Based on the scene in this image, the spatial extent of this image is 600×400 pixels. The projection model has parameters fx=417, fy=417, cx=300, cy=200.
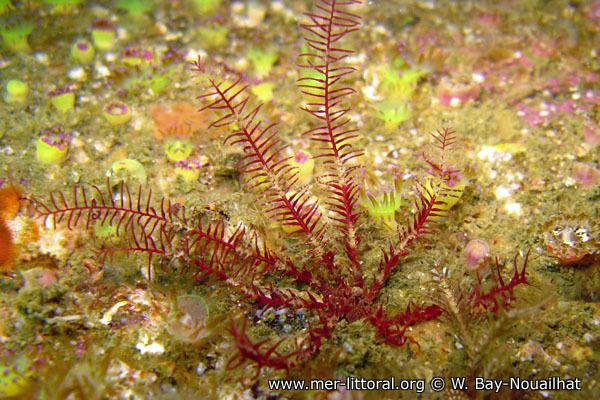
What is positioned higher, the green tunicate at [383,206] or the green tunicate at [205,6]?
the green tunicate at [205,6]

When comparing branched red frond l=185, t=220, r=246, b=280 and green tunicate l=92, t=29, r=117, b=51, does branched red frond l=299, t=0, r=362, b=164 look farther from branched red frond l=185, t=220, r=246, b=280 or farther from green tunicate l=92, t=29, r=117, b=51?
green tunicate l=92, t=29, r=117, b=51

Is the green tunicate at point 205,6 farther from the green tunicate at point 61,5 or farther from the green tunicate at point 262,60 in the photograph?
the green tunicate at point 61,5

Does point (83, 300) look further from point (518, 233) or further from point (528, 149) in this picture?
point (528, 149)

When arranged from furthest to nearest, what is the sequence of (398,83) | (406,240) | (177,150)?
(398,83)
(177,150)
(406,240)

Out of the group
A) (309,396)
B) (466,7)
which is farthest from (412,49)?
(309,396)

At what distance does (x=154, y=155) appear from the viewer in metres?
4.07

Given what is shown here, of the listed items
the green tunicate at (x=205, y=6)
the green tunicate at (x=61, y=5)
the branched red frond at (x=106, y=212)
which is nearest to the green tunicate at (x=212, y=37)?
the green tunicate at (x=205, y=6)

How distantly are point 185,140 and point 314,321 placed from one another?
2206mm

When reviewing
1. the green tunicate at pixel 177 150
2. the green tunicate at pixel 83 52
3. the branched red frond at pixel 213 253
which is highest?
the green tunicate at pixel 83 52

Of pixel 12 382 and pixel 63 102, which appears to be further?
pixel 63 102

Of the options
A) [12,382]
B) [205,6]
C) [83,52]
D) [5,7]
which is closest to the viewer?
[12,382]

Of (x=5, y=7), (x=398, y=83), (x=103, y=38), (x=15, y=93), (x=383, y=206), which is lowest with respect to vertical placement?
(x=383, y=206)

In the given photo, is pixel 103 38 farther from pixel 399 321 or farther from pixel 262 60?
pixel 399 321

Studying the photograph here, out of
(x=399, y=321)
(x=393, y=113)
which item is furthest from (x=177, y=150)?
(x=399, y=321)
